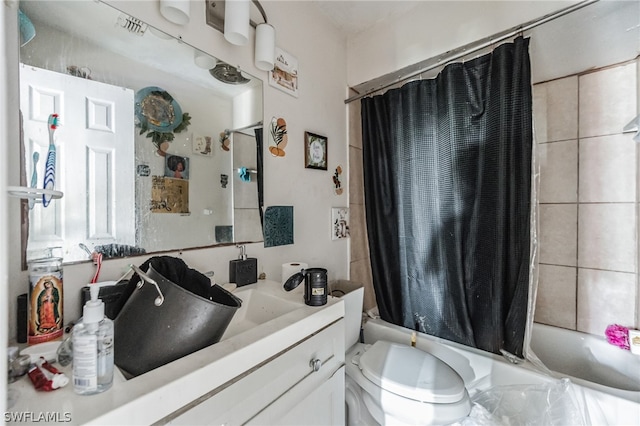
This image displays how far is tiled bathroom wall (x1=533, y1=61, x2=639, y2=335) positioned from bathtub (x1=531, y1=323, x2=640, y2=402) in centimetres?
9

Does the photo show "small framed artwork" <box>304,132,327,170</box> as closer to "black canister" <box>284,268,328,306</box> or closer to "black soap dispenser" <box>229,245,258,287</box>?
"black soap dispenser" <box>229,245,258,287</box>

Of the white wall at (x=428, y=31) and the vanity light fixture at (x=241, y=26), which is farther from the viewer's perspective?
the white wall at (x=428, y=31)

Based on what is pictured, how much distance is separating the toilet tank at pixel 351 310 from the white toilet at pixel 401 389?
0.10 meters

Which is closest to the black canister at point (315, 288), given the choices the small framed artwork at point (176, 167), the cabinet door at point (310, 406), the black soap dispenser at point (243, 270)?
the cabinet door at point (310, 406)

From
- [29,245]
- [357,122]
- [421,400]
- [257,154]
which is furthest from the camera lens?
[357,122]

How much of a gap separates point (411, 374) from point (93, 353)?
1.04 m

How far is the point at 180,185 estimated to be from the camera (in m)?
1.00

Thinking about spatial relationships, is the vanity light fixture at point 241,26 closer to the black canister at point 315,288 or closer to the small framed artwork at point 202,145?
the small framed artwork at point 202,145

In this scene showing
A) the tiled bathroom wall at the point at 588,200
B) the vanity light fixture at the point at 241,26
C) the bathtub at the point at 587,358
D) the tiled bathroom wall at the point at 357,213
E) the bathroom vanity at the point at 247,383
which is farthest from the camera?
the tiled bathroom wall at the point at 357,213

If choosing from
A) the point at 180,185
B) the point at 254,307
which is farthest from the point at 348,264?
the point at 180,185

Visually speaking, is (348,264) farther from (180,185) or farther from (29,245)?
(29,245)

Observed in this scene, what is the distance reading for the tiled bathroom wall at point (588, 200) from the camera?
1.41 m

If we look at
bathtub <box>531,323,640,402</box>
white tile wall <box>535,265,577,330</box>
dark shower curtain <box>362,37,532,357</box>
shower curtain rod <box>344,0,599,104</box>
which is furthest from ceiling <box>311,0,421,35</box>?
bathtub <box>531,323,640,402</box>

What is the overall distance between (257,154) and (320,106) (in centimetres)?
57
